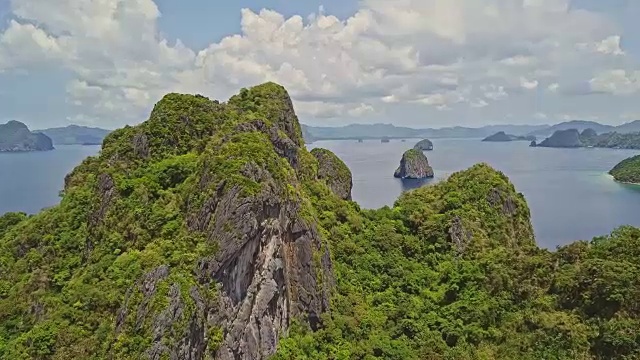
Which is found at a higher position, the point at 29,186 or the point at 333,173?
the point at 333,173

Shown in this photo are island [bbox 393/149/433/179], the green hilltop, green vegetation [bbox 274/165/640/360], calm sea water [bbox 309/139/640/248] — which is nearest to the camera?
the green hilltop

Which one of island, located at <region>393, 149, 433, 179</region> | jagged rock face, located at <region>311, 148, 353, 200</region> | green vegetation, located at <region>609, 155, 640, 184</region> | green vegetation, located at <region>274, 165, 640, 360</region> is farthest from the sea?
green vegetation, located at <region>274, 165, 640, 360</region>

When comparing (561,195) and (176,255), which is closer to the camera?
(176,255)

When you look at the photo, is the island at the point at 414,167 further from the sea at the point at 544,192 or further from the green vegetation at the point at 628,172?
the green vegetation at the point at 628,172

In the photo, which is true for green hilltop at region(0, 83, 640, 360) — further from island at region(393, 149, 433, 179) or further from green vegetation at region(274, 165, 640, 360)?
island at region(393, 149, 433, 179)

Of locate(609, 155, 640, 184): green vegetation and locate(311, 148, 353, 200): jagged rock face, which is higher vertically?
locate(311, 148, 353, 200): jagged rock face

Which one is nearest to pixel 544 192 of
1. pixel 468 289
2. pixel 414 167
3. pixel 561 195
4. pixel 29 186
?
pixel 561 195

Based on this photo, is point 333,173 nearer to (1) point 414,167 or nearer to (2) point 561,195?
(2) point 561,195

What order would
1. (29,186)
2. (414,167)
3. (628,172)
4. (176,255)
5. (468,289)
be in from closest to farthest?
(176,255)
(468,289)
(29,186)
(628,172)
(414,167)
